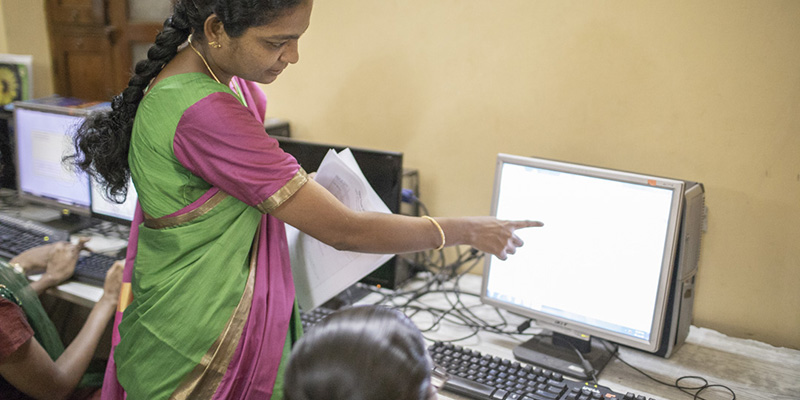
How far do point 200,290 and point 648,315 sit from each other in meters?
0.88

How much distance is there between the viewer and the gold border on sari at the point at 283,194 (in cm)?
98

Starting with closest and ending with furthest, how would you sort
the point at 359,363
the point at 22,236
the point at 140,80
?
the point at 359,363 < the point at 140,80 < the point at 22,236

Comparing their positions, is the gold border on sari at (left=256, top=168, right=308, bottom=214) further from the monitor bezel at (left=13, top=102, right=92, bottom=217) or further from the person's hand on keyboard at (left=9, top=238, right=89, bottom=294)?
the monitor bezel at (left=13, top=102, right=92, bottom=217)

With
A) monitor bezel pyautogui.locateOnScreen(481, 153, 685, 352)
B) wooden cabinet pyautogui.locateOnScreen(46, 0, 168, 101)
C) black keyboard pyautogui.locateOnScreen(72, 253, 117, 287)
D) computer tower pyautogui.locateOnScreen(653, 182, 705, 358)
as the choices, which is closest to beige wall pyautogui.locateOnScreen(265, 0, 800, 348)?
computer tower pyautogui.locateOnScreen(653, 182, 705, 358)

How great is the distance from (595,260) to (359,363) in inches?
30.3

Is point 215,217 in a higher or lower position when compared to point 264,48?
lower

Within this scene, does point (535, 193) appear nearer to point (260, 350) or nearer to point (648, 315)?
point (648, 315)

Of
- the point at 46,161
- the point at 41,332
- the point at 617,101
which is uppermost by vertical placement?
the point at 617,101

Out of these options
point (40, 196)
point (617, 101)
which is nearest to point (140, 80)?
point (617, 101)

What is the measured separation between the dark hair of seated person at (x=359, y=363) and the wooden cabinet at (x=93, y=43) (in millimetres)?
2029

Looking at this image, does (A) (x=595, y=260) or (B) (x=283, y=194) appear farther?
(A) (x=595, y=260)

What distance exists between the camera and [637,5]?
1486mm

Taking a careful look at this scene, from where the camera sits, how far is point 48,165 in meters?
2.12

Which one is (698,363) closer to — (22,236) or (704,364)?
(704,364)
